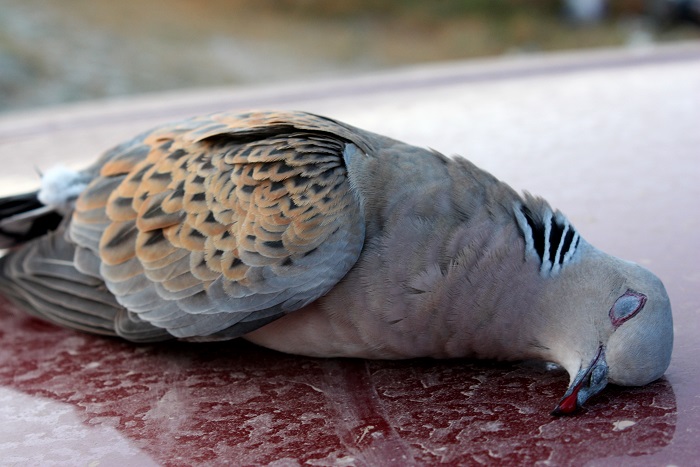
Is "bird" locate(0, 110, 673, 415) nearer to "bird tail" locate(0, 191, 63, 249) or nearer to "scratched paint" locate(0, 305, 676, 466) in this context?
"scratched paint" locate(0, 305, 676, 466)

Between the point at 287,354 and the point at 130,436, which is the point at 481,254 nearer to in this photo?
the point at 287,354

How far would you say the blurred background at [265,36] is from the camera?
47.5ft

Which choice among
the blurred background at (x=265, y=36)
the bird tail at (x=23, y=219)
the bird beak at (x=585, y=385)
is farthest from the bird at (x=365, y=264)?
the blurred background at (x=265, y=36)

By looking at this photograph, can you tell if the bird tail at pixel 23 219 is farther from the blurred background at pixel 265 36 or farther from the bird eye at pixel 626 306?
the blurred background at pixel 265 36

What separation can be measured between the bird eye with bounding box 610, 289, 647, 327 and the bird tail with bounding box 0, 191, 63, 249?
2.38 meters

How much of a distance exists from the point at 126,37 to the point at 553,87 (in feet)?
39.0

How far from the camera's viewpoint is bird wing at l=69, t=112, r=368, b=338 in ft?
9.11

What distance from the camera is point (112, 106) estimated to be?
24.2ft

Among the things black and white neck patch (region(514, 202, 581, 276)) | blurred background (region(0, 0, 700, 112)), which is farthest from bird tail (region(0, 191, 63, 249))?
blurred background (region(0, 0, 700, 112))

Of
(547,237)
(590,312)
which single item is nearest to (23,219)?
(547,237)

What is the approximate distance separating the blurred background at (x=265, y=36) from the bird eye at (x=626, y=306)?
437 inches

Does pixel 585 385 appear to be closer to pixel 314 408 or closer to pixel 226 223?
pixel 314 408

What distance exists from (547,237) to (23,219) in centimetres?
227

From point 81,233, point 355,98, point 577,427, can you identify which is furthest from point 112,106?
point 577,427
